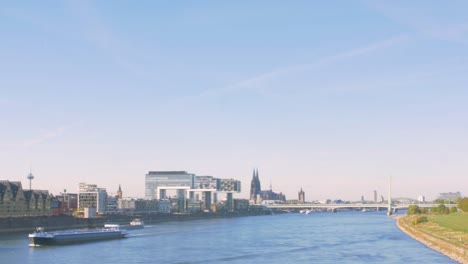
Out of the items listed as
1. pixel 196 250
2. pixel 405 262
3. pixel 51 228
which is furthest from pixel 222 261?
pixel 51 228

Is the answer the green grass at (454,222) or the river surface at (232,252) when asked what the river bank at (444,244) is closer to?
the river surface at (232,252)

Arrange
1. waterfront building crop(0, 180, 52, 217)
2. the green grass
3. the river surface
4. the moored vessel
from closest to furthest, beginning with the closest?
the river surface
the moored vessel
the green grass
waterfront building crop(0, 180, 52, 217)

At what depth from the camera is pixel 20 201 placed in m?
147

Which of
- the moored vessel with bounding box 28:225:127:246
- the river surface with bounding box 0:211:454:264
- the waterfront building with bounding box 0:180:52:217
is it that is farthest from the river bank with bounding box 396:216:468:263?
the waterfront building with bounding box 0:180:52:217

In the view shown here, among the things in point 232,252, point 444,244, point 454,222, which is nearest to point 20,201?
point 232,252

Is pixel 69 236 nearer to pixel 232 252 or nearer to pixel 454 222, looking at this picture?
pixel 232 252

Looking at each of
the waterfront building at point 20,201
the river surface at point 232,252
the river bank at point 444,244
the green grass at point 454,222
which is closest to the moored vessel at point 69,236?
the river surface at point 232,252

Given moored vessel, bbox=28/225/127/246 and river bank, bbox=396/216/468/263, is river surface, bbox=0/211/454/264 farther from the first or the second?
moored vessel, bbox=28/225/127/246

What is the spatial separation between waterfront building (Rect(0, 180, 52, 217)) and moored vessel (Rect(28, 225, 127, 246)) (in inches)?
1426

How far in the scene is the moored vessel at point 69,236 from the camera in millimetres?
92688

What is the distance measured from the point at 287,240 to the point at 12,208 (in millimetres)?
71041

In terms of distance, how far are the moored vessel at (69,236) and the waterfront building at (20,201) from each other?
36.2 meters

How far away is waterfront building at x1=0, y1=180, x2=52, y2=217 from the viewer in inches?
5566

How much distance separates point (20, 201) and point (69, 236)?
53956mm
